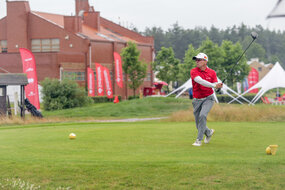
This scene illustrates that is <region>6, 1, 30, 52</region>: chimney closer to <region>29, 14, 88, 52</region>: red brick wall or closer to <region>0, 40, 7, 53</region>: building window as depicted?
<region>29, 14, 88, 52</region>: red brick wall

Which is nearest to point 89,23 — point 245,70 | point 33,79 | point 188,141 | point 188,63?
point 188,63

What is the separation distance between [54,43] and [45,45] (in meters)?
1.49

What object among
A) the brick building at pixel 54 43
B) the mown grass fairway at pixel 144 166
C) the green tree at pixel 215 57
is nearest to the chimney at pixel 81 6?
the brick building at pixel 54 43

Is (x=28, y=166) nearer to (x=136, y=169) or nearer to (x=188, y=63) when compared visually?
(x=136, y=169)

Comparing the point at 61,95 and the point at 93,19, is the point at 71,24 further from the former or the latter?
the point at 61,95

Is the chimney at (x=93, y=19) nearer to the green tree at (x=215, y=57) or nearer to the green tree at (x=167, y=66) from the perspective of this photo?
the green tree at (x=167, y=66)

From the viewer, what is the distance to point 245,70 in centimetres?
8294

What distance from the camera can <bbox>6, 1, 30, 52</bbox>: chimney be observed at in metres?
74.6

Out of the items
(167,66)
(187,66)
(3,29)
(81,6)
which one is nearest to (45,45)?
(3,29)

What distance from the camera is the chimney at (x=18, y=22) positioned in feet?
245

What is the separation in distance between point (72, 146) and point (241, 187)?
4900 mm

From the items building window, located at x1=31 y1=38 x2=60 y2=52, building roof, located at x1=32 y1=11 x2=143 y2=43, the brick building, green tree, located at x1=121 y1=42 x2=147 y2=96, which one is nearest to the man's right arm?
the brick building

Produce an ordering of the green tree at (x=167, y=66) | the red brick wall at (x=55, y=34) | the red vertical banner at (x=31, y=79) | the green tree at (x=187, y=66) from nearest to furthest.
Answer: the red vertical banner at (x=31, y=79) → the red brick wall at (x=55, y=34) → the green tree at (x=187, y=66) → the green tree at (x=167, y=66)

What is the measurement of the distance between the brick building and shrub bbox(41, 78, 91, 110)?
20584mm
